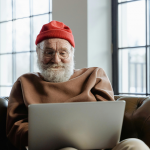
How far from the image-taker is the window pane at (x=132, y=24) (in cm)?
240

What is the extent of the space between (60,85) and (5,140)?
0.61 meters

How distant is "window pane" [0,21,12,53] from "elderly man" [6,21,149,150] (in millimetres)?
2283

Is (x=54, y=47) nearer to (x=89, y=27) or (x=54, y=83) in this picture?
(x=54, y=83)

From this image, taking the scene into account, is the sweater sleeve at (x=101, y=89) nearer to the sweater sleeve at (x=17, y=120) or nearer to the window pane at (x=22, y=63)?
the sweater sleeve at (x=17, y=120)

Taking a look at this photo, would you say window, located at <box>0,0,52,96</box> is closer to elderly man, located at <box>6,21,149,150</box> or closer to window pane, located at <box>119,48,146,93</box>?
window pane, located at <box>119,48,146,93</box>

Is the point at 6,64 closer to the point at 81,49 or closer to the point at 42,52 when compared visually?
the point at 81,49

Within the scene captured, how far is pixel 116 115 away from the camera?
90 centimetres

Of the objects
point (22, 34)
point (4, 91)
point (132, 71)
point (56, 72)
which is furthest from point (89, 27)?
point (4, 91)

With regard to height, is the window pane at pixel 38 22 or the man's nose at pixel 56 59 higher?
the window pane at pixel 38 22

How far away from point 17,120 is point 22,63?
2165mm

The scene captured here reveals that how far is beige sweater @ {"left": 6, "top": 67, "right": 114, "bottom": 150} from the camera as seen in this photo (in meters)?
1.39

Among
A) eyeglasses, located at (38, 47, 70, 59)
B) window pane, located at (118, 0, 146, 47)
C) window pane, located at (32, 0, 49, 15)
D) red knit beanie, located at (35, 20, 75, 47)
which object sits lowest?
eyeglasses, located at (38, 47, 70, 59)

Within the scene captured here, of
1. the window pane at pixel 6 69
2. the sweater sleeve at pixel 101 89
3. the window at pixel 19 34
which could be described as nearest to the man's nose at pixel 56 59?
the sweater sleeve at pixel 101 89

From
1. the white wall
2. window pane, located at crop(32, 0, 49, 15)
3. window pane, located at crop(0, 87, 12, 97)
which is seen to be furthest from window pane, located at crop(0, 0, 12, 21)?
the white wall
